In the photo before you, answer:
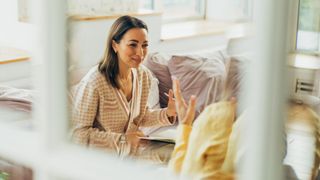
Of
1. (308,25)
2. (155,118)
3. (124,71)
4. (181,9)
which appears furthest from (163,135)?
(308,25)

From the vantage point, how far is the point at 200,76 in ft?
3.44

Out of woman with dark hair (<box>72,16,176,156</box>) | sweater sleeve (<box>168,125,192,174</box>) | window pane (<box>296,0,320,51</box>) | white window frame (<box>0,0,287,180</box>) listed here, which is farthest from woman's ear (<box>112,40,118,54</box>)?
window pane (<box>296,0,320,51</box>)

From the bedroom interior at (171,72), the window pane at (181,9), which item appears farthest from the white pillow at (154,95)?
the window pane at (181,9)

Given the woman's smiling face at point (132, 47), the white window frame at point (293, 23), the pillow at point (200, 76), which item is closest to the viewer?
the white window frame at point (293, 23)

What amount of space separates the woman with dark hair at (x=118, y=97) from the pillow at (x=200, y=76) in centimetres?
6

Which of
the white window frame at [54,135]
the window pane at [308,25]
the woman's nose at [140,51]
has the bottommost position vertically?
the white window frame at [54,135]

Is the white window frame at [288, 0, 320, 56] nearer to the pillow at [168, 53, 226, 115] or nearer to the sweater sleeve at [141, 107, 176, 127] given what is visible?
the pillow at [168, 53, 226, 115]

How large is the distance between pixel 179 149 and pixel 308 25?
346 mm

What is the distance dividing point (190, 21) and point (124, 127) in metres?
0.28

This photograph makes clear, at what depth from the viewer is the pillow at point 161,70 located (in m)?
1.07

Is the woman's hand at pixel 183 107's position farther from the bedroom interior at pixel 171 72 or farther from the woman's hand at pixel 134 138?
the woman's hand at pixel 134 138

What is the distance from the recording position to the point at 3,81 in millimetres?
1409

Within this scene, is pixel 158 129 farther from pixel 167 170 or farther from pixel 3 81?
pixel 3 81

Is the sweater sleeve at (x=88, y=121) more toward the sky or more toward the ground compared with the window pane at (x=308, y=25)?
more toward the ground
